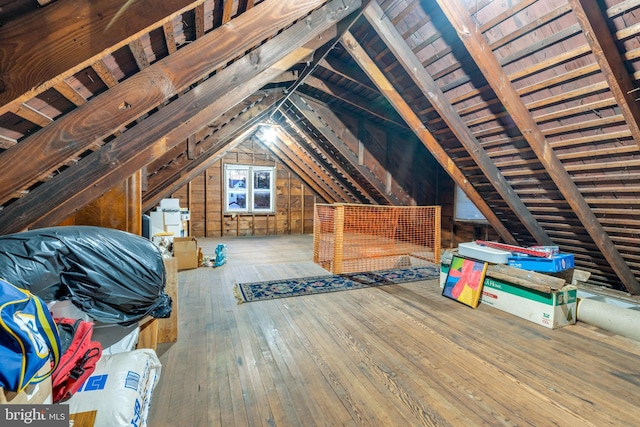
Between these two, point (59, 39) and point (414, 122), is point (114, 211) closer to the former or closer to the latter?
point (59, 39)

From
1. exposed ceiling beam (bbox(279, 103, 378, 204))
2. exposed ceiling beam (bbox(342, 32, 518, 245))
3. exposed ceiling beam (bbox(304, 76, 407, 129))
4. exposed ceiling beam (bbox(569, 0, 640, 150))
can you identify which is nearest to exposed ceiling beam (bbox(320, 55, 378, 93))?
exposed ceiling beam (bbox(304, 76, 407, 129))

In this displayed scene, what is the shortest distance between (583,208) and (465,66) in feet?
6.72

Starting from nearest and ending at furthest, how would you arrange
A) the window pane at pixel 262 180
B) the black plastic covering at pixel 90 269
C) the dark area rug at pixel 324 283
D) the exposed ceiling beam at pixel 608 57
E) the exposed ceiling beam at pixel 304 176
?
the black plastic covering at pixel 90 269 → the exposed ceiling beam at pixel 608 57 → the dark area rug at pixel 324 283 → the exposed ceiling beam at pixel 304 176 → the window pane at pixel 262 180

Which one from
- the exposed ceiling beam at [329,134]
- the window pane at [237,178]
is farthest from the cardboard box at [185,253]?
the window pane at [237,178]

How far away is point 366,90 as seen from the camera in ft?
14.3

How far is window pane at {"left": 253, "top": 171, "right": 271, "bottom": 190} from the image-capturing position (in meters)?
8.49

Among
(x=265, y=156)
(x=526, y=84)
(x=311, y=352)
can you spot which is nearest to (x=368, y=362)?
(x=311, y=352)

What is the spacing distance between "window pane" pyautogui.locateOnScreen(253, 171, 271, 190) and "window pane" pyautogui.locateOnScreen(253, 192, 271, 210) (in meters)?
0.19

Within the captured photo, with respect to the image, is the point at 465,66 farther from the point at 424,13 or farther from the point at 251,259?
the point at 251,259

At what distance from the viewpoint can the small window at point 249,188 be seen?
826cm

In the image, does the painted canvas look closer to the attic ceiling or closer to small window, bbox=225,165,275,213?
the attic ceiling

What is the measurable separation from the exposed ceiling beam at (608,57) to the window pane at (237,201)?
7790 mm

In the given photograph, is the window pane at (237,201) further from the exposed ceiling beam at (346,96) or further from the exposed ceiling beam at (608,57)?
the exposed ceiling beam at (608,57)

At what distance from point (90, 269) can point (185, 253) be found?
3233mm
